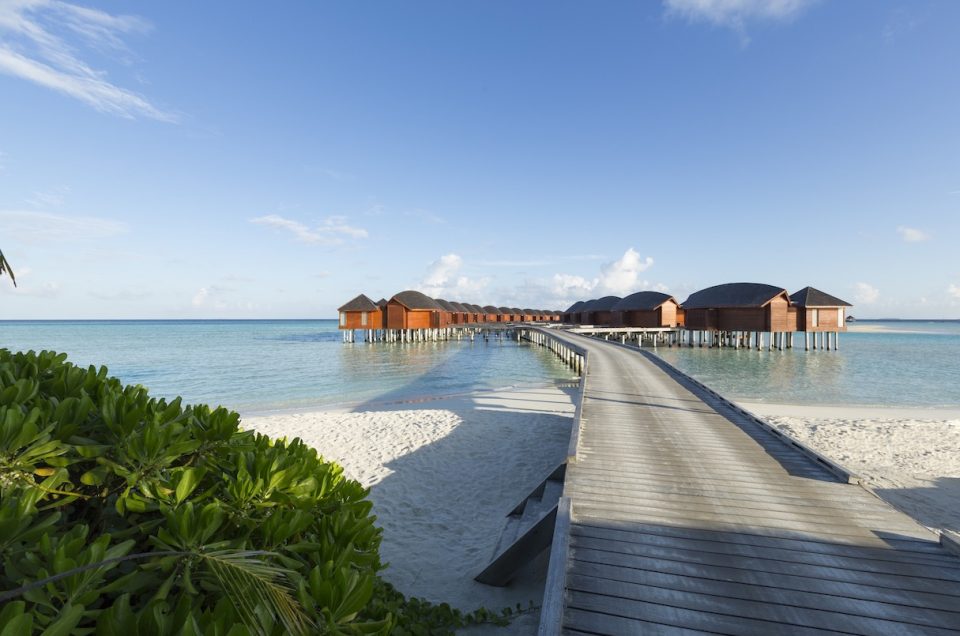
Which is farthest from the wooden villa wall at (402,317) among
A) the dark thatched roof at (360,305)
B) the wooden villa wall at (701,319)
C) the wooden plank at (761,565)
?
the wooden plank at (761,565)

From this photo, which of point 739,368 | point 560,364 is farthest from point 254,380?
point 739,368

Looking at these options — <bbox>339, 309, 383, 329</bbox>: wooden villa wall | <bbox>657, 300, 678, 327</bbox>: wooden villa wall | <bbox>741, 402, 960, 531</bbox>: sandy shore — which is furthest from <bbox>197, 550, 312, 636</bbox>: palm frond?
<bbox>657, 300, 678, 327</bbox>: wooden villa wall

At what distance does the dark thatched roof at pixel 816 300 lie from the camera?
3986 centimetres

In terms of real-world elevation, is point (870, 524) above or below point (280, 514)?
below

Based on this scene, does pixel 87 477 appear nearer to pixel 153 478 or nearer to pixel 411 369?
pixel 153 478

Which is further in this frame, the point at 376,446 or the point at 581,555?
the point at 376,446

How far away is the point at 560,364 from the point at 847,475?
2563 centimetres

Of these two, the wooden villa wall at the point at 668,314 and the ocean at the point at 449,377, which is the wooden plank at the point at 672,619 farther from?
the wooden villa wall at the point at 668,314

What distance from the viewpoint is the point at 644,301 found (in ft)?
160

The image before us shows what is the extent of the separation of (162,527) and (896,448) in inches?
587

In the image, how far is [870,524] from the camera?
415 cm

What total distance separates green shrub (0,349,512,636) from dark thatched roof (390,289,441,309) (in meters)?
45.7

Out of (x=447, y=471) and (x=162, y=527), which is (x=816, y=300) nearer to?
(x=447, y=471)

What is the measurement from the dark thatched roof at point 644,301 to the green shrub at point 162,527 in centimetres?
4837
